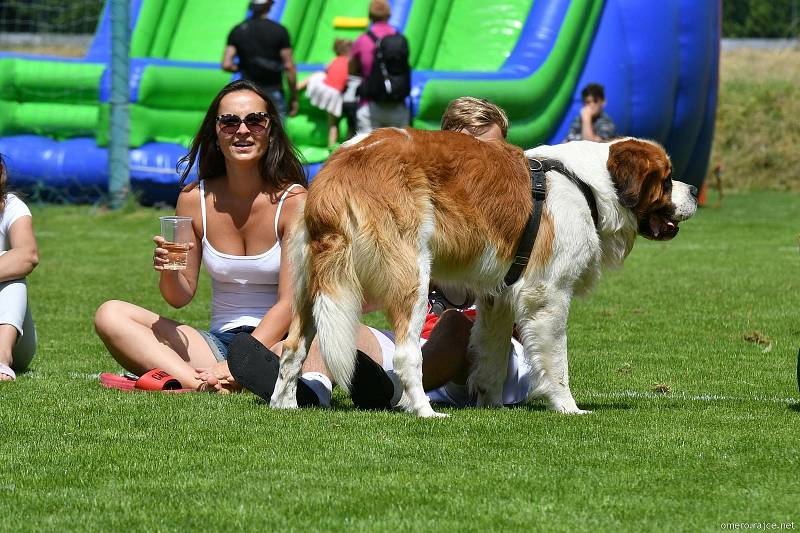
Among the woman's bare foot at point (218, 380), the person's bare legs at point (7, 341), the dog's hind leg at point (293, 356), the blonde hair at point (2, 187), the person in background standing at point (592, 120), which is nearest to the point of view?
the dog's hind leg at point (293, 356)

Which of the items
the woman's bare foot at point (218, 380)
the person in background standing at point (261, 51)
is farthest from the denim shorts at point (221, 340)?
the person in background standing at point (261, 51)

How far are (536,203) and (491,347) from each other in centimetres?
74

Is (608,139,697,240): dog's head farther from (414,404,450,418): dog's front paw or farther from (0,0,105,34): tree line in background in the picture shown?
(0,0,105,34): tree line in background

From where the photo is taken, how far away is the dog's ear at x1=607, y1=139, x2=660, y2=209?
5637 mm

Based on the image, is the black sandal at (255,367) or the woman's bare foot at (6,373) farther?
the woman's bare foot at (6,373)

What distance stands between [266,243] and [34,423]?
150 centimetres

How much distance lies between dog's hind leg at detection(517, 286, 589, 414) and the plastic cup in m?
1.54

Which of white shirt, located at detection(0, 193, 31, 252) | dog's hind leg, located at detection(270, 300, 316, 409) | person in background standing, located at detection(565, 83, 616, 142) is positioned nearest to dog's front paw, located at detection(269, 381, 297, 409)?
dog's hind leg, located at detection(270, 300, 316, 409)

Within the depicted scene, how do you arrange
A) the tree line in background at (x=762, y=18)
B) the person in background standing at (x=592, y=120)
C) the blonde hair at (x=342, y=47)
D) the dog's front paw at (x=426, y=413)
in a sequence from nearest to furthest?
1. the dog's front paw at (x=426, y=413)
2. the person in background standing at (x=592, y=120)
3. the blonde hair at (x=342, y=47)
4. the tree line in background at (x=762, y=18)

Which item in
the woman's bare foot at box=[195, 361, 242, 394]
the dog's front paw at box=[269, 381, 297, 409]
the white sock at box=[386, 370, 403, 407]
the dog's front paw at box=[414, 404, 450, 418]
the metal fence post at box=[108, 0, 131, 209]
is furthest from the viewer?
the metal fence post at box=[108, 0, 131, 209]

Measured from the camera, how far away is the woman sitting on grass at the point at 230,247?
610 centimetres

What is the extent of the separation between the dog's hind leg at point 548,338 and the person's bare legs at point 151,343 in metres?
1.60

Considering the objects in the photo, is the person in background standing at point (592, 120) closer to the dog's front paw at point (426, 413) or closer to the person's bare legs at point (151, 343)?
the person's bare legs at point (151, 343)

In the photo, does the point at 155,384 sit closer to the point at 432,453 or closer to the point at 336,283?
the point at 336,283
